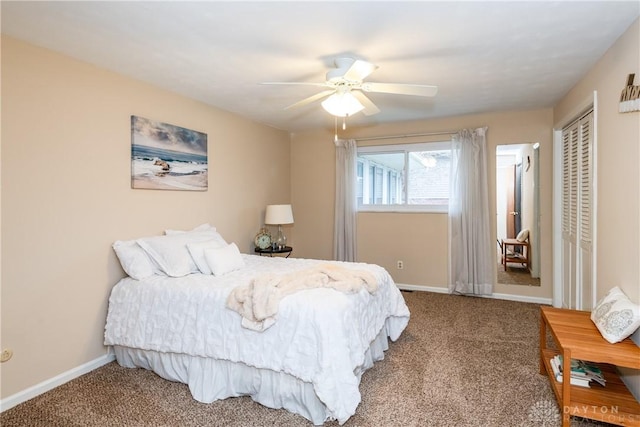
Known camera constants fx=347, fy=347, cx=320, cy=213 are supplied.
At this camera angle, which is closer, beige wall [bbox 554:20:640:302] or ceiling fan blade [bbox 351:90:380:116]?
beige wall [bbox 554:20:640:302]

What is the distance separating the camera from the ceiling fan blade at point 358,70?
7.69ft

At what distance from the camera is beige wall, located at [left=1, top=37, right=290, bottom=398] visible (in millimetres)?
2262

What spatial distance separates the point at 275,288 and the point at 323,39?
169 centimetres

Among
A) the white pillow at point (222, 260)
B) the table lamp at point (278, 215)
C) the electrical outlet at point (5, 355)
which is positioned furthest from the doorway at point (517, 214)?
the electrical outlet at point (5, 355)

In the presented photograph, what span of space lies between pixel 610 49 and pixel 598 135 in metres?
0.61

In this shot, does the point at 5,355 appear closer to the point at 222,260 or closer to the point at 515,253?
the point at 222,260

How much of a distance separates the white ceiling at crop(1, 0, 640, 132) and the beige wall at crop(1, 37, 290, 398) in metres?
0.22

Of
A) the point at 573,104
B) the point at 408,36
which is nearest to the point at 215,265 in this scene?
the point at 408,36

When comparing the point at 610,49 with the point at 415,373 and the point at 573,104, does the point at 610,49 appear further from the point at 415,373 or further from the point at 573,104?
the point at 415,373

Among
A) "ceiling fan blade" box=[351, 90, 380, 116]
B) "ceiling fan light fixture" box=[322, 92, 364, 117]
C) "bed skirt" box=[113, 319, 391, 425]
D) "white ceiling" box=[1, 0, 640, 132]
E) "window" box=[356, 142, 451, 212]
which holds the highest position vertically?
"white ceiling" box=[1, 0, 640, 132]

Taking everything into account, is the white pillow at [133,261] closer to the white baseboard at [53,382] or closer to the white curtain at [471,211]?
the white baseboard at [53,382]

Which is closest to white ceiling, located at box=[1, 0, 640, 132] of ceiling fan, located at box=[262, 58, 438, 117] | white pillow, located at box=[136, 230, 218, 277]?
ceiling fan, located at box=[262, 58, 438, 117]

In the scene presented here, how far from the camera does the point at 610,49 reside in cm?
250

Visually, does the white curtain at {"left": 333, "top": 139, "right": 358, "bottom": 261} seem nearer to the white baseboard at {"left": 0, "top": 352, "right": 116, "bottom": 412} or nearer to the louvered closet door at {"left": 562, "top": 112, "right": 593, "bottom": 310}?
the louvered closet door at {"left": 562, "top": 112, "right": 593, "bottom": 310}
